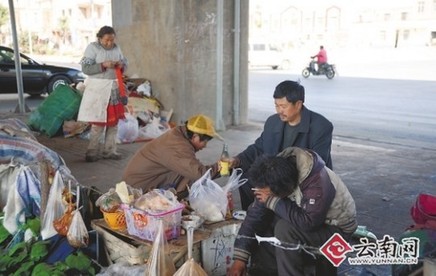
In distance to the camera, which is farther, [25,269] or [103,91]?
[103,91]

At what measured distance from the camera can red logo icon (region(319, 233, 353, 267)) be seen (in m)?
2.52

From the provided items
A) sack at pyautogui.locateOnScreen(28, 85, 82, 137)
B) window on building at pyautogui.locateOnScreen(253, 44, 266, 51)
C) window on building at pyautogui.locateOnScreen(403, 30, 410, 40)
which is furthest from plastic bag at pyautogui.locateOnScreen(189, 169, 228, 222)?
window on building at pyautogui.locateOnScreen(403, 30, 410, 40)

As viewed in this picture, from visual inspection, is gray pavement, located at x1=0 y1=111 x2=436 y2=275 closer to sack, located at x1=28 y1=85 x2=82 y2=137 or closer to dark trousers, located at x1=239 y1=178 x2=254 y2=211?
sack, located at x1=28 y1=85 x2=82 y2=137

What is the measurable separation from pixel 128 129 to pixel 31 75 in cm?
699

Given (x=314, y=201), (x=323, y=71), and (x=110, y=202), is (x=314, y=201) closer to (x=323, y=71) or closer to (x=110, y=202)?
A: (x=110, y=202)

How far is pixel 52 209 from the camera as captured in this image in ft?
10.6

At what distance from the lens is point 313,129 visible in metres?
3.38

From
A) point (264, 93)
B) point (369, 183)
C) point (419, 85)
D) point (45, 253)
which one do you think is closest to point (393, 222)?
point (369, 183)

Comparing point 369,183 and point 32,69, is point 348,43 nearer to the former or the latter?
point 32,69

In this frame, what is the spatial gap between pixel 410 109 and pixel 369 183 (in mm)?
6564

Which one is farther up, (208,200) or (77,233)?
(208,200)

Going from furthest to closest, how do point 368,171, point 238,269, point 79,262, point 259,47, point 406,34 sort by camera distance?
point 406,34
point 259,47
point 368,171
point 79,262
point 238,269

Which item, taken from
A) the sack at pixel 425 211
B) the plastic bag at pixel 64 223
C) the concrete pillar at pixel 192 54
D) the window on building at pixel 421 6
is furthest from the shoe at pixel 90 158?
the window on building at pixel 421 6

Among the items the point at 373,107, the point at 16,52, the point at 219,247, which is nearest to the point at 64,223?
the point at 219,247
